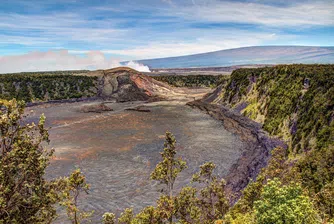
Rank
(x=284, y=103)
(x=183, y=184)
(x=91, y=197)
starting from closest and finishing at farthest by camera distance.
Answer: (x=91, y=197) < (x=183, y=184) < (x=284, y=103)

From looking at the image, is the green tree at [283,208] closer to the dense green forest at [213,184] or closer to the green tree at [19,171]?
the dense green forest at [213,184]

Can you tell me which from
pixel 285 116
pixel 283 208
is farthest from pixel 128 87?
pixel 283 208

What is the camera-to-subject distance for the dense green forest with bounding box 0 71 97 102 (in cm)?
14575

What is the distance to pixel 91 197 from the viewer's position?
40375mm

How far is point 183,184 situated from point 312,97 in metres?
35.5

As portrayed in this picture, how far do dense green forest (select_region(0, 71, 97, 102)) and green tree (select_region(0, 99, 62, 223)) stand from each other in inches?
5448

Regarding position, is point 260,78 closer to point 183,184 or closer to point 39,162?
point 183,184

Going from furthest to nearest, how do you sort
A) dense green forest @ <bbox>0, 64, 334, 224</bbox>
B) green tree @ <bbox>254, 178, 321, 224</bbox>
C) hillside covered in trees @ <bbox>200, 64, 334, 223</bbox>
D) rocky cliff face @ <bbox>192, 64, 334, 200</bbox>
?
rocky cliff face @ <bbox>192, 64, 334, 200</bbox> → hillside covered in trees @ <bbox>200, 64, 334, 223</bbox> → dense green forest @ <bbox>0, 64, 334, 224</bbox> → green tree @ <bbox>254, 178, 321, 224</bbox>

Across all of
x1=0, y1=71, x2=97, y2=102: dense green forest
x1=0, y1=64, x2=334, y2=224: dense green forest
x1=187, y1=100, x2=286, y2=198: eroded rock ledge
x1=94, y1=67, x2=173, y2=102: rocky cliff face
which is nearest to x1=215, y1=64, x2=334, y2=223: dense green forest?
x1=0, y1=64, x2=334, y2=224: dense green forest

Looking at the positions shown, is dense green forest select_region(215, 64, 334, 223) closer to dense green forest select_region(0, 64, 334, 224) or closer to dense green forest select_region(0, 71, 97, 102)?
dense green forest select_region(0, 64, 334, 224)

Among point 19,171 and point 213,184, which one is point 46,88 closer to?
point 213,184

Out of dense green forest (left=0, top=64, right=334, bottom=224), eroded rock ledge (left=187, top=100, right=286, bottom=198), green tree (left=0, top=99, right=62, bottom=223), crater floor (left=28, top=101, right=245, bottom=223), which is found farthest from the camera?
eroded rock ledge (left=187, top=100, right=286, bottom=198)

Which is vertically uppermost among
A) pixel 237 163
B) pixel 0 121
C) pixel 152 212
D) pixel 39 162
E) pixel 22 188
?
pixel 0 121

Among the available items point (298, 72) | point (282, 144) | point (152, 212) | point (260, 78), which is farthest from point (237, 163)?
point (260, 78)
